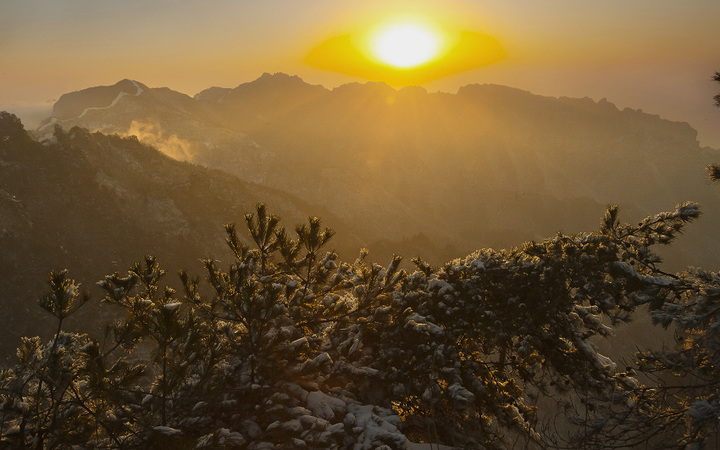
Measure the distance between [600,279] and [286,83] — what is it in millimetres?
149797

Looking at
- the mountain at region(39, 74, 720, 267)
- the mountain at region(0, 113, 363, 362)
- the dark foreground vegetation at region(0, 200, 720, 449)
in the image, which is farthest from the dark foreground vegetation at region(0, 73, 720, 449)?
the mountain at region(39, 74, 720, 267)

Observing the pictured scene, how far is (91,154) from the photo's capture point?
35969 millimetres

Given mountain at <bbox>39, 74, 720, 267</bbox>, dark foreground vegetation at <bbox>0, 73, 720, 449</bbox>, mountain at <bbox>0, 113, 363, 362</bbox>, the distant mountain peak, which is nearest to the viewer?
dark foreground vegetation at <bbox>0, 73, 720, 449</bbox>

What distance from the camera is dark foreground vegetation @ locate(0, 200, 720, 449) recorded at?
4391mm

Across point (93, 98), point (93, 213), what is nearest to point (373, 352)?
point (93, 213)

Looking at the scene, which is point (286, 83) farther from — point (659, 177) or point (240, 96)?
point (659, 177)

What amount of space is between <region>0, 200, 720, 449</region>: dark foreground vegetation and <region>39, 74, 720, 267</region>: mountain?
3373 cm

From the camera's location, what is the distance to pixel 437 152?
10575 cm

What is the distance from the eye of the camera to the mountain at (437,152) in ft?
221

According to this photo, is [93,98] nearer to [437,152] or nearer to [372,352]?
[437,152]

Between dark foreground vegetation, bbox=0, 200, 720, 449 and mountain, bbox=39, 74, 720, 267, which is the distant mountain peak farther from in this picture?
dark foreground vegetation, bbox=0, 200, 720, 449

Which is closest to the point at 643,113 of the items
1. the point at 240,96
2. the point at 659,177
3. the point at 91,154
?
the point at 659,177

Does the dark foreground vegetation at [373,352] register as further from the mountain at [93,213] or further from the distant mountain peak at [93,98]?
the distant mountain peak at [93,98]

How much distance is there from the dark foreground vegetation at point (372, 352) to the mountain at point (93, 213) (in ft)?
61.7
